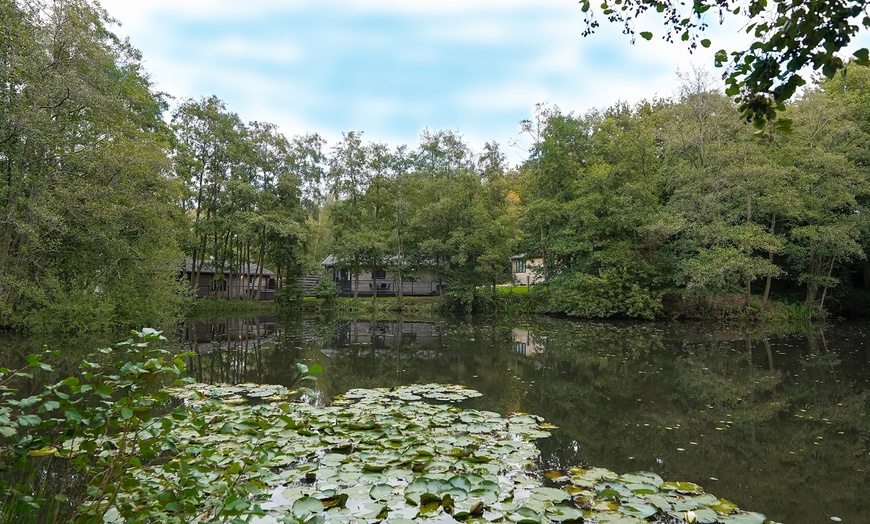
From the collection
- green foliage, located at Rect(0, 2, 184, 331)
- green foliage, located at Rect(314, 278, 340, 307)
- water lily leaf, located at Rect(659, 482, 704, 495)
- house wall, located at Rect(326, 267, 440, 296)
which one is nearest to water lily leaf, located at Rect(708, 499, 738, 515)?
water lily leaf, located at Rect(659, 482, 704, 495)

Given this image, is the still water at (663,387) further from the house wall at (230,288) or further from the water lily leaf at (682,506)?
the house wall at (230,288)

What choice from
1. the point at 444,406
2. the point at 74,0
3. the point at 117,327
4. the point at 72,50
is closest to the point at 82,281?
the point at 117,327

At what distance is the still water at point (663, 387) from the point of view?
4.66m

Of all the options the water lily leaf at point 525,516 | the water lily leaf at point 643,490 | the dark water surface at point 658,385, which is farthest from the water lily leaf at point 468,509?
the dark water surface at point 658,385

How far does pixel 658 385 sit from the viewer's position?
864cm

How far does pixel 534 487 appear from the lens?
4.01 meters

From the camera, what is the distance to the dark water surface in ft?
15.3

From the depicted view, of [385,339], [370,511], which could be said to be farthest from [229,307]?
[370,511]

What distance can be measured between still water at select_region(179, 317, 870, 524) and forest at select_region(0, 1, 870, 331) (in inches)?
150

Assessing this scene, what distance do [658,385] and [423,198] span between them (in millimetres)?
23742

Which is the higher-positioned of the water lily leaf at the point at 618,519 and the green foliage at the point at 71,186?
the green foliage at the point at 71,186

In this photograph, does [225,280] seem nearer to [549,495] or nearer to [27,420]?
[549,495]

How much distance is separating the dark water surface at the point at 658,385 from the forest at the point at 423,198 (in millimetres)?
2911

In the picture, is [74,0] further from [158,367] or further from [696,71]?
[696,71]
